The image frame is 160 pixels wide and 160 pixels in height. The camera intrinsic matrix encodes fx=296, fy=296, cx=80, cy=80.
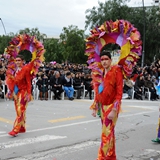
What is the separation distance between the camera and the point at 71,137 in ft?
22.1

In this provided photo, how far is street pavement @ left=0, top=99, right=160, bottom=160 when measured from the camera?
537 cm

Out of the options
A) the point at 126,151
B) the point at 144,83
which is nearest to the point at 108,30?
the point at 126,151

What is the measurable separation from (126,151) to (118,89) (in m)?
1.86

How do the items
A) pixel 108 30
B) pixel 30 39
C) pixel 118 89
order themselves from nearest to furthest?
pixel 118 89 → pixel 108 30 → pixel 30 39

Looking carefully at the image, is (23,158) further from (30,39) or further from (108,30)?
(30,39)

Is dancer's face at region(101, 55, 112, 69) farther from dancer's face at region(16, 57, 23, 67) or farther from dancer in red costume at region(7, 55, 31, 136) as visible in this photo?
dancer's face at region(16, 57, 23, 67)

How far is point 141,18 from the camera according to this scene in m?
34.9

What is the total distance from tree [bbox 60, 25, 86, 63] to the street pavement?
1507 inches

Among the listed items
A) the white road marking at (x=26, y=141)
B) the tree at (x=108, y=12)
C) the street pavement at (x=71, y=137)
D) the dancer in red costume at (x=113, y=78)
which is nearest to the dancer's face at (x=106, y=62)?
the dancer in red costume at (x=113, y=78)

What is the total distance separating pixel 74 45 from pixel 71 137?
143ft

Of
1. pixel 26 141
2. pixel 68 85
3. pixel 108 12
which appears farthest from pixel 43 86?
pixel 108 12

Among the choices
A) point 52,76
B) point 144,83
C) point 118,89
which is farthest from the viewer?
point 144,83

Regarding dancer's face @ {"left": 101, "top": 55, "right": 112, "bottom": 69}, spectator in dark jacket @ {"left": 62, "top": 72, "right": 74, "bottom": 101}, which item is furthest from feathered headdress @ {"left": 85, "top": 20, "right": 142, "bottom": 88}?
spectator in dark jacket @ {"left": 62, "top": 72, "right": 74, "bottom": 101}

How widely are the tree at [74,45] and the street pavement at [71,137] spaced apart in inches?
1507
